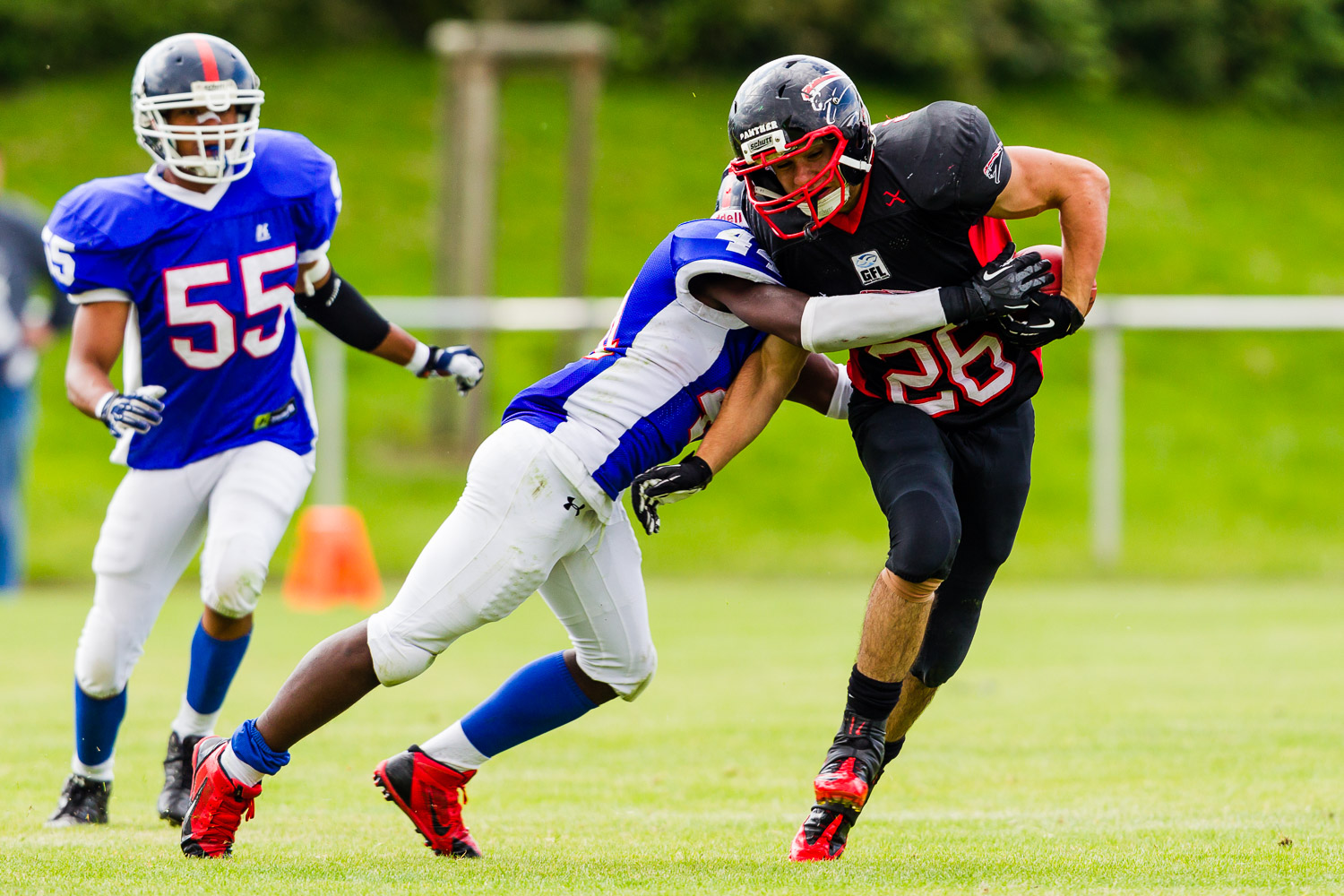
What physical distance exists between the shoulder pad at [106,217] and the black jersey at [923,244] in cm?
148

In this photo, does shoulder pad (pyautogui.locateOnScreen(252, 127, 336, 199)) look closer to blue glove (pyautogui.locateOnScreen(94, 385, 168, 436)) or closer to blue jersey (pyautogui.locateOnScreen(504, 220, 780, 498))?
blue glove (pyautogui.locateOnScreen(94, 385, 168, 436))

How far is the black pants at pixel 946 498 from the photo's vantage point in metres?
3.89

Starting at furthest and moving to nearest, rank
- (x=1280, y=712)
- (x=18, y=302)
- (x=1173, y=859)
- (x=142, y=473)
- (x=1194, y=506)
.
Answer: (x=1194, y=506)
(x=18, y=302)
(x=1280, y=712)
(x=142, y=473)
(x=1173, y=859)

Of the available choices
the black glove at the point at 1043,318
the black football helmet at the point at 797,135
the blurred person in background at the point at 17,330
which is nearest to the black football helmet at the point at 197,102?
the black football helmet at the point at 797,135

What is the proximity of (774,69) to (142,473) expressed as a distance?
1959 millimetres

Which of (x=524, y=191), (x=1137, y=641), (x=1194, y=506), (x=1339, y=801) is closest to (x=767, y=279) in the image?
(x=1339, y=801)

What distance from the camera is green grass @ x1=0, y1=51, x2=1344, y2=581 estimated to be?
12695mm

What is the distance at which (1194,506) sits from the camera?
1354 cm

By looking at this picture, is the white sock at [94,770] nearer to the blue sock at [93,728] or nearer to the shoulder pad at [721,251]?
the blue sock at [93,728]

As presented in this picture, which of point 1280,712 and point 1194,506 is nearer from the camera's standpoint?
point 1280,712

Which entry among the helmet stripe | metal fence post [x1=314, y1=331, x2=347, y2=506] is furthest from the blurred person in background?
the helmet stripe

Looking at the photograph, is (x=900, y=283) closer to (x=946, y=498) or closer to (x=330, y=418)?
(x=946, y=498)

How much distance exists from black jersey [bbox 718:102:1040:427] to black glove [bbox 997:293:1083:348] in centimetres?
15

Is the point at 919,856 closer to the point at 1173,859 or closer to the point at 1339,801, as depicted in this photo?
the point at 1173,859
